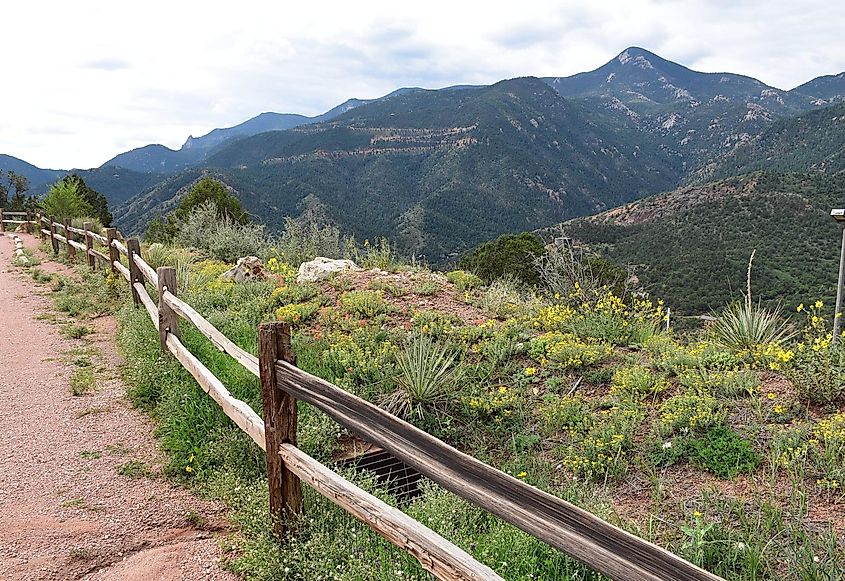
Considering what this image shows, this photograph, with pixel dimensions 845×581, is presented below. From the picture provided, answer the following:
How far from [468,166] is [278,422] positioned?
468 ft

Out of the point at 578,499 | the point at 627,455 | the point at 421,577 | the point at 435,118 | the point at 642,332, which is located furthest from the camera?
the point at 435,118

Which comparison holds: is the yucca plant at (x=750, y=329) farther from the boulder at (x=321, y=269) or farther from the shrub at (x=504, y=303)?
the boulder at (x=321, y=269)

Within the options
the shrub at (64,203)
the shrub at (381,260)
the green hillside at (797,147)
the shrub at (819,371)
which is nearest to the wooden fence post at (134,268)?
the shrub at (381,260)

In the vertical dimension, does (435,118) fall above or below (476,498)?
above

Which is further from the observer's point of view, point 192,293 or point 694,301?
point 694,301

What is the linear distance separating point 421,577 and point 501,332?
410cm

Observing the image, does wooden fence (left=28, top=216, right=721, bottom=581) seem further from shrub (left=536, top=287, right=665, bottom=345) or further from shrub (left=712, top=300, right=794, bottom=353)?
shrub (left=712, top=300, right=794, bottom=353)

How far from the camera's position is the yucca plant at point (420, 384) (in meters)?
5.20

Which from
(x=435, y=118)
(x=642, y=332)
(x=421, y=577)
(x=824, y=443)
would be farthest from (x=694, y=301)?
(x=435, y=118)

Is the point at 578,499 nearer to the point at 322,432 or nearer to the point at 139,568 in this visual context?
the point at 322,432

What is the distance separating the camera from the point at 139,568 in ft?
9.99

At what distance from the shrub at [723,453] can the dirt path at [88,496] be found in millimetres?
3333

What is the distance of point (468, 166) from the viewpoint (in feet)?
465

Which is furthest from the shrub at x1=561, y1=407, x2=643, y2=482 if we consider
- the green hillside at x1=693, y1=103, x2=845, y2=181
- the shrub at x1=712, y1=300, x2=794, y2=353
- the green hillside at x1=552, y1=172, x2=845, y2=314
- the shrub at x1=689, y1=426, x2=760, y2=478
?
the green hillside at x1=693, y1=103, x2=845, y2=181
